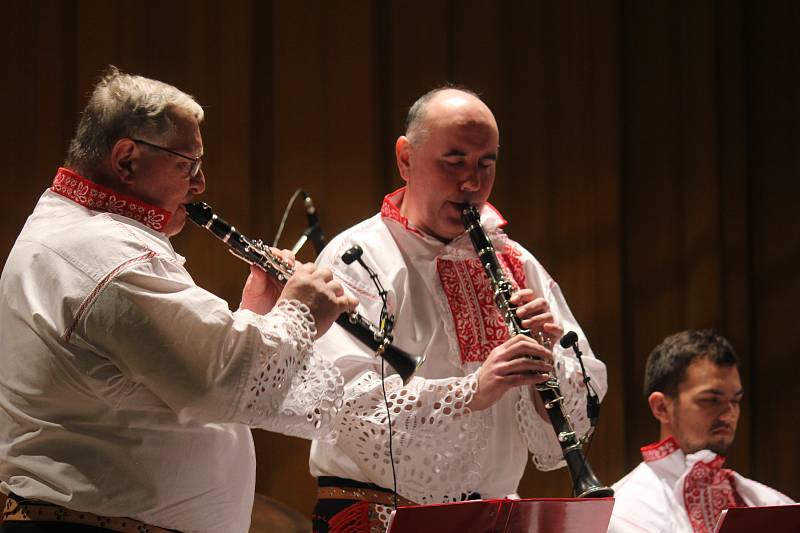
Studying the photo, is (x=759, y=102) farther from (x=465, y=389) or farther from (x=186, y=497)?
(x=186, y=497)

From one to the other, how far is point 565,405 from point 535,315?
1.03 feet

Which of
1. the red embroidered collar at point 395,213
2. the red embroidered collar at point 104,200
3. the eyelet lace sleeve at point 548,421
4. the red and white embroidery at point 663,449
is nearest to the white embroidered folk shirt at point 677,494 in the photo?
the red and white embroidery at point 663,449

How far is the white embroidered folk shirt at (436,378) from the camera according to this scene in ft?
9.46

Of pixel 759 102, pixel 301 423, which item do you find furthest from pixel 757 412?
pixel 301 423

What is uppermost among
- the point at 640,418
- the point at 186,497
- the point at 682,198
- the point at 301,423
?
the point at 682,198

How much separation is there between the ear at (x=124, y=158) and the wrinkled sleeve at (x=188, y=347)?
278 millimetres

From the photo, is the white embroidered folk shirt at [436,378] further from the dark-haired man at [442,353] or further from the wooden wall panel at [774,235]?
the wooden wall panel at [774,235]

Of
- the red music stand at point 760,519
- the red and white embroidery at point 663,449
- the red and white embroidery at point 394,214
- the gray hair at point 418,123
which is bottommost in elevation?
the red and white embroidery at point 663,449

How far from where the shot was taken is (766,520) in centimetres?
272

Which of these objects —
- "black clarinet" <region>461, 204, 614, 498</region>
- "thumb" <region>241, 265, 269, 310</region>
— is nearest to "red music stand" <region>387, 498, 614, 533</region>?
"black clarinet" <region>461, 204, 614, 498</region>

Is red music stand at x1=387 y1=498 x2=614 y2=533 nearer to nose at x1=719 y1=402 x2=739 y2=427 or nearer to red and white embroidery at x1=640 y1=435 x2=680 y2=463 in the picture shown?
red and white embroidery at x1=640 y1=435 x2=680 y2=463

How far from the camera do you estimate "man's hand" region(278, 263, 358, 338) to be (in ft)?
8.14

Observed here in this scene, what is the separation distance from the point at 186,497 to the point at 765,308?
409cm

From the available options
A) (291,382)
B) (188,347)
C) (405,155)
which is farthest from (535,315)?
(188,347)
